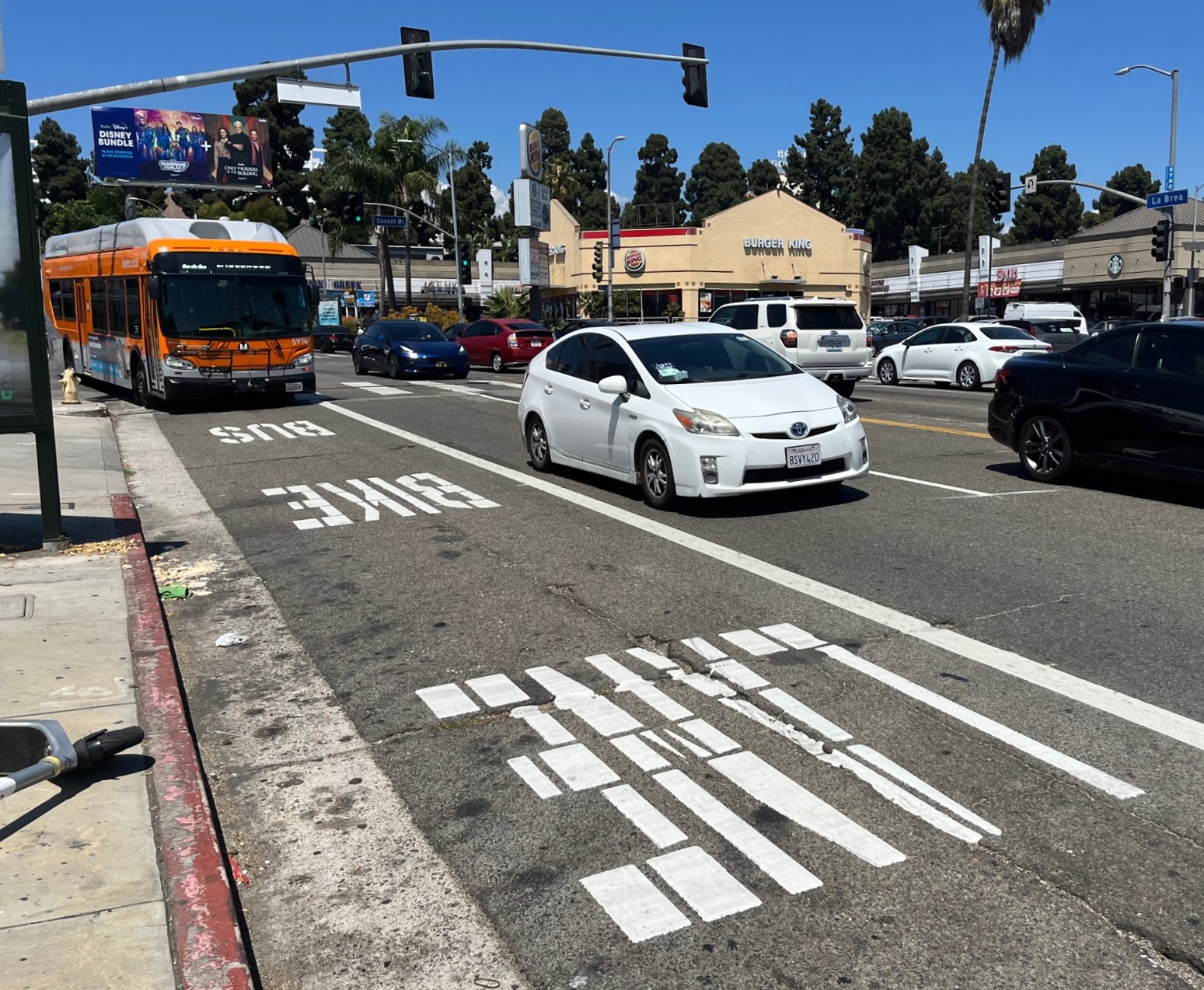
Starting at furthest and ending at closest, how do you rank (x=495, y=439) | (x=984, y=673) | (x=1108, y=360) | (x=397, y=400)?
(x=397, y=400) < (x=495, y=439) < (x=1108, y=360) < (x=984, y=673)

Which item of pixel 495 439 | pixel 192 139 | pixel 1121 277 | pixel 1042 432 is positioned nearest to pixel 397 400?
pixel 495 439

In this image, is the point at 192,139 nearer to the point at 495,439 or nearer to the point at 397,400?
the point at 397,400

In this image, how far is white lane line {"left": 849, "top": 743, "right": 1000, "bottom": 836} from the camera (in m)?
3.89

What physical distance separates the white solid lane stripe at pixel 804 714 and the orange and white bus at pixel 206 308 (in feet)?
52.2

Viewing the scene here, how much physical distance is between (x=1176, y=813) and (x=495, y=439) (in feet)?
39.0

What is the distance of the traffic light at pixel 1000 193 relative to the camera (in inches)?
1401

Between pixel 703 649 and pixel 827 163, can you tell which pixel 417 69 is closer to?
pixel 703 649

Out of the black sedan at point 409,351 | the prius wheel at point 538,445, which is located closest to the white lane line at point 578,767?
the prius wheel at point 538,445

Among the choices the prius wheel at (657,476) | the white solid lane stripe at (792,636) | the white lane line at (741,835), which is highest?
the prius wheel at (657,476)

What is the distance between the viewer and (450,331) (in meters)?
34.9

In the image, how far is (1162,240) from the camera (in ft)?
117

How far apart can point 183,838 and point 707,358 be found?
23.4 ft

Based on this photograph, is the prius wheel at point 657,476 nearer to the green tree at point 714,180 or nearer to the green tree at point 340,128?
the green tree at point 340,128

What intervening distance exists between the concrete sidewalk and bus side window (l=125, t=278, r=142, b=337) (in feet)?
43.7
